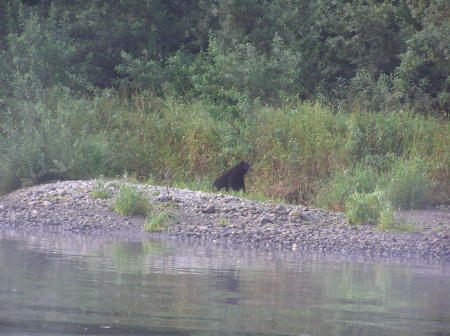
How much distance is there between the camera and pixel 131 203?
45.9ft

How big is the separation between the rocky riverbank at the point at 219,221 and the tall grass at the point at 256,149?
1.25 meters

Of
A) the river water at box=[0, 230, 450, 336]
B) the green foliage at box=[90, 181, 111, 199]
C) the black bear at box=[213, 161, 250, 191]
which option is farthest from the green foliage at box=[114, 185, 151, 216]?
the river water at box=[0, 230, 450, 336]

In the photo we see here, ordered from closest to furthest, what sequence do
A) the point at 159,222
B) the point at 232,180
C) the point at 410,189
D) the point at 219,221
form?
the point at 159,222, the point at 219,221, the point at 410,189, the point at 232,180

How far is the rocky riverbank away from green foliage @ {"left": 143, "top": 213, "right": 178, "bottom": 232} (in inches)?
4.6

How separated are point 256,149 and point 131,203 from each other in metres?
4.36

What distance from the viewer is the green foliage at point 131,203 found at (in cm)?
1400

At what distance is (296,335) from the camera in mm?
5973

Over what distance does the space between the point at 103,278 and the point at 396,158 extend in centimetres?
962

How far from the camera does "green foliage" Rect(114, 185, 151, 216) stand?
14.0 m

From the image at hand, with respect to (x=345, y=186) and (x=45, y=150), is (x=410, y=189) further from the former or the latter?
(x=45, y=150)

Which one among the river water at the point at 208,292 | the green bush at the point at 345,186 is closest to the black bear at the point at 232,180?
the green bush at the point at 345,186

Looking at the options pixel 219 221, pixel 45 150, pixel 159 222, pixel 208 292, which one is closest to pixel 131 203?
pixel 159 222

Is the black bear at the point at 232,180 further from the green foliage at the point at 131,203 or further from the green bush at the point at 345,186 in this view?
the green foliage at the point at 131,203

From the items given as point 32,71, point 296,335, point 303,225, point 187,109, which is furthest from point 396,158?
point 296,335
